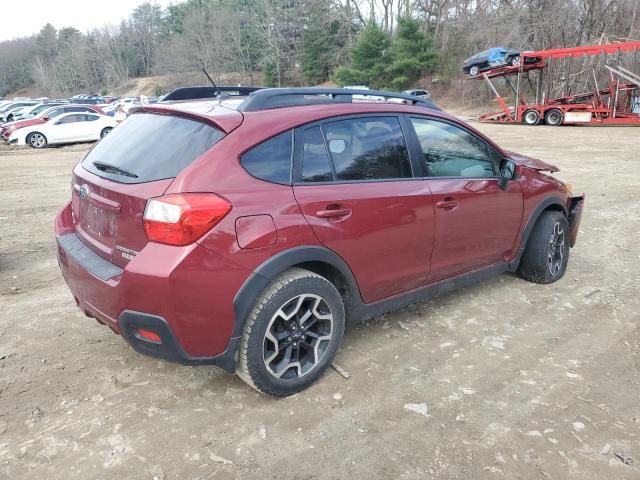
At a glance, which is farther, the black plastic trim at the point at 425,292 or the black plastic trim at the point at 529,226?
the black plastic trim at the point at 529,226

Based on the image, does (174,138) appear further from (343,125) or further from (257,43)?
(257,43)

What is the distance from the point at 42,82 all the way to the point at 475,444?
134152 millimetres

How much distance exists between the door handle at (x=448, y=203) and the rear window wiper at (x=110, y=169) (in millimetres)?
1963

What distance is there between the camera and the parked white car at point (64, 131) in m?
18.5

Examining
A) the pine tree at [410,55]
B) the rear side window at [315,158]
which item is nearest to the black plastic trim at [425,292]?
the rear side window at [315,158]

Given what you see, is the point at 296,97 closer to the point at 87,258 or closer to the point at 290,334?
the point at 290,334

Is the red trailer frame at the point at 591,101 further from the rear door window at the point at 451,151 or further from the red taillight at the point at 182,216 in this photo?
the red taillight at the point at 182,216

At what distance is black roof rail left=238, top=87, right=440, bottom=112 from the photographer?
9.53 ft

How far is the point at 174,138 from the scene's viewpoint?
109 inches

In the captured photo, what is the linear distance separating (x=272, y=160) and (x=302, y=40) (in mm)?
70698

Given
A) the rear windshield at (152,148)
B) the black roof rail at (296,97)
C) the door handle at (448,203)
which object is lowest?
the door handle at (448,203)

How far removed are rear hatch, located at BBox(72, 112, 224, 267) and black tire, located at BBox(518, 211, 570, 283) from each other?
9.89 ft

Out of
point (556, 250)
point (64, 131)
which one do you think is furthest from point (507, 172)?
point (64, 131)

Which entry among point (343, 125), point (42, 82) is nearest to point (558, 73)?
point (343, 125)
